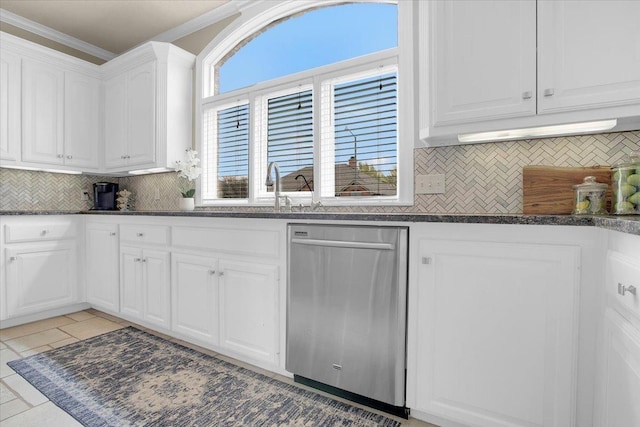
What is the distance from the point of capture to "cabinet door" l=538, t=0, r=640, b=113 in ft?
4.61

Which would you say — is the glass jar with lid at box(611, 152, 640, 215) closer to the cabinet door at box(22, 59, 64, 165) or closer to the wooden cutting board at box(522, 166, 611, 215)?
the wooden cutting board at box(522, 166, 611, 215)

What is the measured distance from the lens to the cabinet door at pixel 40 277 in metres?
2.86

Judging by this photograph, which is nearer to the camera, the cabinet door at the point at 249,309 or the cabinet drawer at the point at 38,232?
the cabinet door at the point at 249,309

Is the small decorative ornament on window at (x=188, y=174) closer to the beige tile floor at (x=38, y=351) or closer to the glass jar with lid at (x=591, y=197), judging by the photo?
the beige tile floor at (x=38, y=351)

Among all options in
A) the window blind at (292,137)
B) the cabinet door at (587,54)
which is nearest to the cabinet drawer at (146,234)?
the window blind at (292,137)

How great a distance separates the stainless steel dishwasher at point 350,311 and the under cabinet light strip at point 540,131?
30.0 inches

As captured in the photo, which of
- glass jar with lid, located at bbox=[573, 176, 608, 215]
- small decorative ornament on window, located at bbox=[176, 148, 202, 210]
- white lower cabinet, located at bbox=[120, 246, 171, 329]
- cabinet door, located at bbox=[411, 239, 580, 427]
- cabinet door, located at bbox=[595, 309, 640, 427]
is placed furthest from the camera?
small decorative ornament on window, located at bbox=[176, 148, 202, 210]

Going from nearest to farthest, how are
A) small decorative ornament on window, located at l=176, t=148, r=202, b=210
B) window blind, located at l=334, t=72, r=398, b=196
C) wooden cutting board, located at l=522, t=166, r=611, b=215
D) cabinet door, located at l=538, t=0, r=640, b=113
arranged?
cabinet door, located at l=538, t=0, r=640, b=113
wooden cutting board, located at l=522, t=166, r=611, b=215
window blind, located at l=334, t=72, r=398, b=196
small decorative ornament on window, located at l=176, t=148, r=202, b=210

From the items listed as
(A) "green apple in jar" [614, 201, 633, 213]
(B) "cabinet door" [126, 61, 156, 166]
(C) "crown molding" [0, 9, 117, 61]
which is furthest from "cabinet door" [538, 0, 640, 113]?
(C) "crown molding" [0, 9, 117, 61]

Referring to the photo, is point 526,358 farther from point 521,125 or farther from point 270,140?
point 270,140

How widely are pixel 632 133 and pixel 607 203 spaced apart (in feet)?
1.30

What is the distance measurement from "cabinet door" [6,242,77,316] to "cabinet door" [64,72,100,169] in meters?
0.99

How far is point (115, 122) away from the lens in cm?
360

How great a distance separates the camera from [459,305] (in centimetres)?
144
